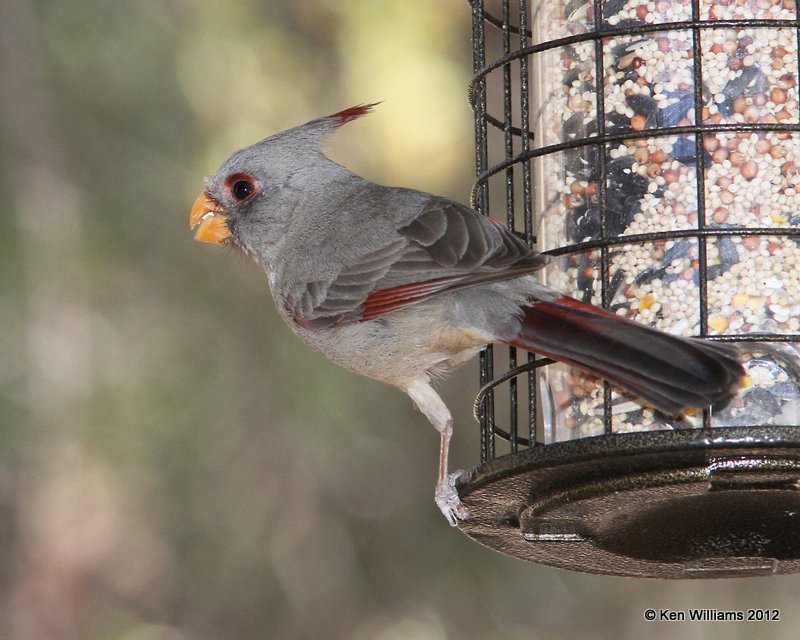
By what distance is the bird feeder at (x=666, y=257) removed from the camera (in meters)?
4.02

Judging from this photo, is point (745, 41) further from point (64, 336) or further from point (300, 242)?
point (64, 336)

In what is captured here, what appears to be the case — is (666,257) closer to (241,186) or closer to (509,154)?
(509,154)

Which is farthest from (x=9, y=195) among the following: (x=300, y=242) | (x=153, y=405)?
(x=300, y=242)

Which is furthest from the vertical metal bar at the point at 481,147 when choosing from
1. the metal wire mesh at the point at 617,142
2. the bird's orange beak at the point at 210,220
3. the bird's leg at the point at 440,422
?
the bird's orange beak at the point at 210,220

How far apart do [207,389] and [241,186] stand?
3001 mm

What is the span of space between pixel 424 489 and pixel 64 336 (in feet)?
7.04

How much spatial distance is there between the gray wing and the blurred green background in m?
3.30

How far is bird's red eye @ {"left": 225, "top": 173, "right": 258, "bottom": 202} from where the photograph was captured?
5129 mm

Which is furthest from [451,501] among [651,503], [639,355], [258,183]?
[258,183]

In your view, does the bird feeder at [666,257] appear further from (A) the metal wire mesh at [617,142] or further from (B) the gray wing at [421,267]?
(B) the gray wing at [421,267]

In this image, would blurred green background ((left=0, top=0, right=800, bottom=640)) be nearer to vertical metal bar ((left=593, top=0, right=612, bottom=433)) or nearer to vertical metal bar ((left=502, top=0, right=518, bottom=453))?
vertical metal bar ((left=502, top=0, right=518, bottom=453))

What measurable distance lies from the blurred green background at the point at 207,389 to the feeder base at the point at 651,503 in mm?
3592

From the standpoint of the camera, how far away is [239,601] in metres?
7.85

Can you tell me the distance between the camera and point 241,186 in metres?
5.16
